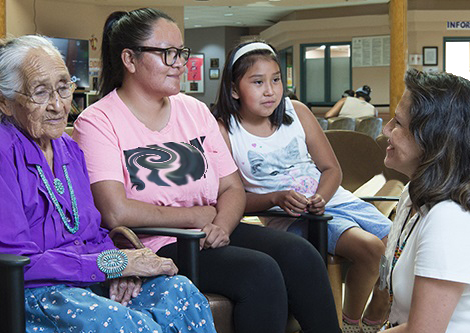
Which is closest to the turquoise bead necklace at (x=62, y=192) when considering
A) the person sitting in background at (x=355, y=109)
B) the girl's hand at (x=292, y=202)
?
the girl's hand at (x=292, y=202)

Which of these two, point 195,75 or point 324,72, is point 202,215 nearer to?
point 324,72

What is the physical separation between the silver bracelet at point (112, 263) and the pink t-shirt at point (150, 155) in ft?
1.41

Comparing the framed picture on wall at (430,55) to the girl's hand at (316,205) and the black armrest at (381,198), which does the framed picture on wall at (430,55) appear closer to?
the black armrest at (381,198)

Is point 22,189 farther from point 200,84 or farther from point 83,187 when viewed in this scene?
point 200,84

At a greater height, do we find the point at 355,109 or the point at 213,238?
the point at 355,109

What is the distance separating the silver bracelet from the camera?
1.90 m

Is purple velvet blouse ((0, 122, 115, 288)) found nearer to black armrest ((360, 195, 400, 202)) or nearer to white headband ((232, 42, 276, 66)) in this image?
white headband ((232, 42, 276, 66))

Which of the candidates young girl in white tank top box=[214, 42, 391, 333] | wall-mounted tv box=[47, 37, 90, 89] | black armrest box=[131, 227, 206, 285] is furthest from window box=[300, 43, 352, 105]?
black armrest box=[131, 227, 206, 285]

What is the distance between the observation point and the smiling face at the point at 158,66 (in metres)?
2.51

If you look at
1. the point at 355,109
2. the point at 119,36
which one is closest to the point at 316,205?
the point at 119,36

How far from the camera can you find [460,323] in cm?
144

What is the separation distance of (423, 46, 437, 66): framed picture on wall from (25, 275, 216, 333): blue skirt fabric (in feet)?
46.3

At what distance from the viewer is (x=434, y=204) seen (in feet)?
4.71

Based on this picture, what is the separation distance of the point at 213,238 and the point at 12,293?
0.84 metres
